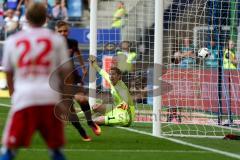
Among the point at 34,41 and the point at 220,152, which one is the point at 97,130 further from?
the point at 34,41

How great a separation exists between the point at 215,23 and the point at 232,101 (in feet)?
8.02

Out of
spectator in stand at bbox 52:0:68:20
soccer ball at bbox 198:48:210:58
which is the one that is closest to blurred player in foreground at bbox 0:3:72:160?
soccer ball at bbox 198:48:210:58

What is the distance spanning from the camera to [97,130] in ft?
48.9

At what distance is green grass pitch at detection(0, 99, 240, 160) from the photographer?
40.0 ft

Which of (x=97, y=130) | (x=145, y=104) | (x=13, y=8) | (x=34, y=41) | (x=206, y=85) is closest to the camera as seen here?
(x=34, y=41)

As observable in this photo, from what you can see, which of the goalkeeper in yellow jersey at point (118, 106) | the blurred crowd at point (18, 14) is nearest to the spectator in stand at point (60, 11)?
the blurred crowd at point (18, 14)

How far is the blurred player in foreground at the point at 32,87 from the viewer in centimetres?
857

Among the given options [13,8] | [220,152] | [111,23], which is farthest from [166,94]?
[13,8]

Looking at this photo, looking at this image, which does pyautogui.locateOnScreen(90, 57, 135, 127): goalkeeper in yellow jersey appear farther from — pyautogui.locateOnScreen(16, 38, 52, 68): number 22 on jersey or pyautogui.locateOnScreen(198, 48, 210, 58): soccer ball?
pyautogui.locateOnScreen(16, 38, 52, 68): number 22 on jersey

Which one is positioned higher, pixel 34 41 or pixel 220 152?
pixel 34 41

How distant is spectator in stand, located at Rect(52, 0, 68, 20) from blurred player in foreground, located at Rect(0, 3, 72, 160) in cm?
2426

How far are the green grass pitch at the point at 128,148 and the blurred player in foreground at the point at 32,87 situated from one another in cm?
309

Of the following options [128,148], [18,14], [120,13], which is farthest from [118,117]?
[18,14]

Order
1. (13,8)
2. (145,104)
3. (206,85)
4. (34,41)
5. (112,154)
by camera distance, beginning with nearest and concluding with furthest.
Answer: (34,41) < (112,154) < (206,85) < (145,104) < (13,8)
